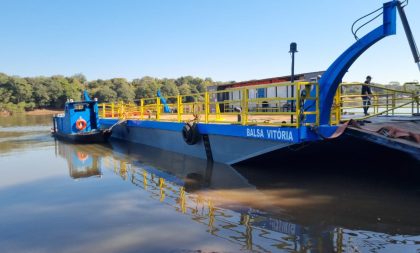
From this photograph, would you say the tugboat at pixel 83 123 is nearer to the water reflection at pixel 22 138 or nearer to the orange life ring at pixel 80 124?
the orange life ring at pixel 80 124

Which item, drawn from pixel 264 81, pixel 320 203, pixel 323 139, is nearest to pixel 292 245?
pixel 320 203

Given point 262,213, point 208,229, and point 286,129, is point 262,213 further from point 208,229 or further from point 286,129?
point 286,129

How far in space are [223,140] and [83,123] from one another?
400 inches

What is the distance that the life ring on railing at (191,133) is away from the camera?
10.2 meters

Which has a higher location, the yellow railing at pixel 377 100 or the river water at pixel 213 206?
the yellow railing at pixel 377 100

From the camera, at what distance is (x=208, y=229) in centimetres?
502

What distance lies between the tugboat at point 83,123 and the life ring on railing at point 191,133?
727cm

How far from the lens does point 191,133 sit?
10.2 meters

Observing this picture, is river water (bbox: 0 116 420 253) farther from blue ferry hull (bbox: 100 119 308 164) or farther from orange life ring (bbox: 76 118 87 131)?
orange life ring (bbox: 76 118 87 131)

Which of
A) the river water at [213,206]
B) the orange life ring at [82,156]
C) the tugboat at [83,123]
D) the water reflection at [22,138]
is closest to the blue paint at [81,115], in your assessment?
the tugboat at [83,123]

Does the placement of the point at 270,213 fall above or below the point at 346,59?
below

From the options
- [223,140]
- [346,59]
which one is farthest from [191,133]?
[346,59]

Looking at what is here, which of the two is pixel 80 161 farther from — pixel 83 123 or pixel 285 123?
pixel 285 123

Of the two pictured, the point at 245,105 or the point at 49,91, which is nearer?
the point at 245,105
